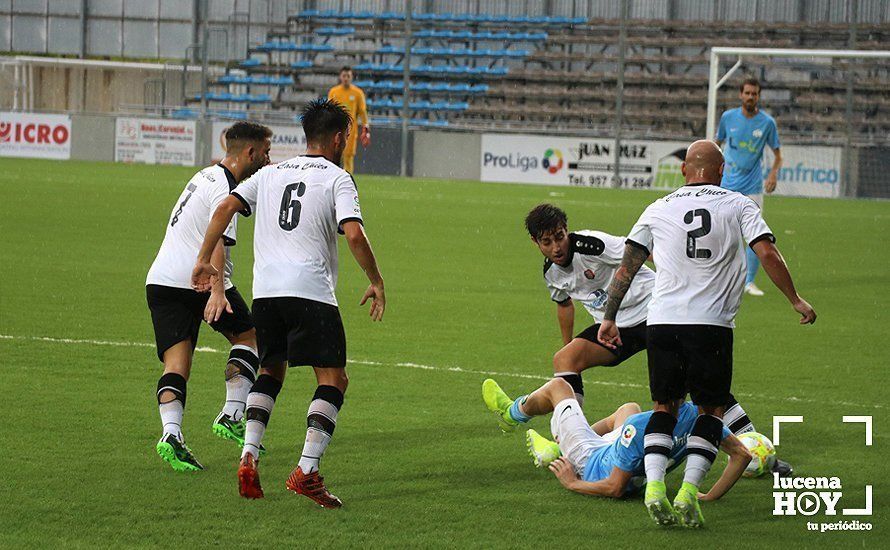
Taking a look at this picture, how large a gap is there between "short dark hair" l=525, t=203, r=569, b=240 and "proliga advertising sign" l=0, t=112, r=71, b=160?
112 feet

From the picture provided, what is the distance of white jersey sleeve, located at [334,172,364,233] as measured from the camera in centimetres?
558

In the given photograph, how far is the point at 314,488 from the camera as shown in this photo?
217 inches

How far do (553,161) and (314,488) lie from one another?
94.8 feet

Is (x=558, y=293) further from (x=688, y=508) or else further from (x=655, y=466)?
(x=688, y=508)

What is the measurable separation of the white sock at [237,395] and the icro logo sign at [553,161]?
27537mm

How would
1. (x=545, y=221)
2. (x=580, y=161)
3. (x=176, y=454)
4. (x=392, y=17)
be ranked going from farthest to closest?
(x=392, y=17) < (x=580, y=161) < (x=545, y=221) < (x=176, y=454)

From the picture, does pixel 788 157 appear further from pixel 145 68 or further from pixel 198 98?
pixel 145 68

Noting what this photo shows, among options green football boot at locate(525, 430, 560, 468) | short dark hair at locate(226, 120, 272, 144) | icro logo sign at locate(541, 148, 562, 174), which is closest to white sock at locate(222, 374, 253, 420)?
short dark hair at locate(226, 120, 272, 144)

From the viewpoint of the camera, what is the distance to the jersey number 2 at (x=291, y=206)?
5676mm

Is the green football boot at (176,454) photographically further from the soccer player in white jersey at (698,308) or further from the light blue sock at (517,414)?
the soccer player in white jersey at (698,308)

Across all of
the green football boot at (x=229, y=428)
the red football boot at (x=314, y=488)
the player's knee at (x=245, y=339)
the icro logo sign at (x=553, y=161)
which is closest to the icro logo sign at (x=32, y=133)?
the icro logo sign at (x=553, y=161)

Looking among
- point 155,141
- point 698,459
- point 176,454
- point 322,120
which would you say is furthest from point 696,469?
point 155,141

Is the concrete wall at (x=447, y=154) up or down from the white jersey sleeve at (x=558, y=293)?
up

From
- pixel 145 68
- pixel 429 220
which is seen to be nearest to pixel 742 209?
pixel 429 220
